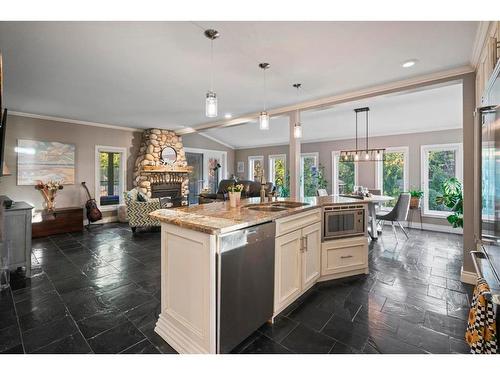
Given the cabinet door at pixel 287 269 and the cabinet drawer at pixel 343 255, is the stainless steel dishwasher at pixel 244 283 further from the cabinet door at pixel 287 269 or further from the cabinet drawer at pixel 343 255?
the cabinet drawer at pixel 343 255

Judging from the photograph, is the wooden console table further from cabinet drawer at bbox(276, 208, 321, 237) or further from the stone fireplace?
cabinet drawer at bbox(276, 208, 321, 237)

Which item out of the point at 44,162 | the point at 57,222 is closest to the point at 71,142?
the point at 44,162

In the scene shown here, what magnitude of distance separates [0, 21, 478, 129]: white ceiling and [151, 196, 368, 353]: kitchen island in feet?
5.40

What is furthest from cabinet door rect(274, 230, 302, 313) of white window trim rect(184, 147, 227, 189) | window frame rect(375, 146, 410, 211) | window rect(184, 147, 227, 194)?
white window trim rect(184, 147, 227, 189)

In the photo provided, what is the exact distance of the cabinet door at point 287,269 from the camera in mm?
2039

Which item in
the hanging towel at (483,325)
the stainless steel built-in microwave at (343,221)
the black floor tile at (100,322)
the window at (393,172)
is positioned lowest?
the black floor tile at (100,322)

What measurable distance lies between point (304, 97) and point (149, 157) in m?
4.34

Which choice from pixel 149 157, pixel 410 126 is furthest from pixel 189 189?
pixel 410 126

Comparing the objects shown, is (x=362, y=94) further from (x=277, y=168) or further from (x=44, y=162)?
(x=44, y=162)

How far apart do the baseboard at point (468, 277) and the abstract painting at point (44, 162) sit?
7.24 meters

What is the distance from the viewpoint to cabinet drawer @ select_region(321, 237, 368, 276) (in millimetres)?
2777

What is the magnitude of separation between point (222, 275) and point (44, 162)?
19.0 feet

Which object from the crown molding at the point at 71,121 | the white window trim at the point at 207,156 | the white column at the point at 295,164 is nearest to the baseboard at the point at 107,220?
the crown molding at the point at 71,121
